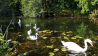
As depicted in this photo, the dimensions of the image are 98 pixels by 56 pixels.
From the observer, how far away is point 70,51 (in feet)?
16.0

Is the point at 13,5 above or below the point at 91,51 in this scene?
above

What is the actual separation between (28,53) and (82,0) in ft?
57.7

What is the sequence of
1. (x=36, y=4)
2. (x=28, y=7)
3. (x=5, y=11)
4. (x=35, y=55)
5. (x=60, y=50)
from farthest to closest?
(x=5, y=11) → (x=28, y=7) → (x=36, y=4) → (x=60, y=50) → (x=35, y=55)

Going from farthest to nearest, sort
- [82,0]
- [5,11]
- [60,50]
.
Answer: [5,11]
[82,0]
[60,50]

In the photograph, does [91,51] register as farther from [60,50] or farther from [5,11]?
[5,11]

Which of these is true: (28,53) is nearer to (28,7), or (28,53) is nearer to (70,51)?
(70,51)

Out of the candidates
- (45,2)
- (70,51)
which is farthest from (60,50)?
(45,2)

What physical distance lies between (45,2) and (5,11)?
11.6 meters

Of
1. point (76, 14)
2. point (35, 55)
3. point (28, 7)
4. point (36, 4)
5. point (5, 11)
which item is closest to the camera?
point (35, 55)

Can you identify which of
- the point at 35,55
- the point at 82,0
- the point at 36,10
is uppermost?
the point at 82,0

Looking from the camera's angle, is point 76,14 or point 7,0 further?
point 7,0

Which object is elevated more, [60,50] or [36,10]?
[36,10]

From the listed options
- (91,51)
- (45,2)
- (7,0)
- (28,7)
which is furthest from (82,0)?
(7,0)

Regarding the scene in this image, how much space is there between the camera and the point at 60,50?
16.4ft
